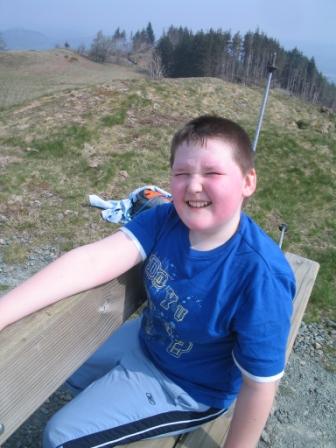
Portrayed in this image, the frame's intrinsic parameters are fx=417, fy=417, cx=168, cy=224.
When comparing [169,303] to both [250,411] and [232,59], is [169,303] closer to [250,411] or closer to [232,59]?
[250,411]

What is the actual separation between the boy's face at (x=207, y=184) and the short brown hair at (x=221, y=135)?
0.9 inches

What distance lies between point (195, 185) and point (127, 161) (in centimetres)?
651

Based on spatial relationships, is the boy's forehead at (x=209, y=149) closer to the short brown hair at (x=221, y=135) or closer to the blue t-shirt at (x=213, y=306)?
the short brown hair at (x=221, y=135)

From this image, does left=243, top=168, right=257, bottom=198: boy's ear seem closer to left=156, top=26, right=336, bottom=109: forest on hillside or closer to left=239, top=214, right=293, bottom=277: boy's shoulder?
left=239, top=214, right=293, bottom=277: boy's shoulder

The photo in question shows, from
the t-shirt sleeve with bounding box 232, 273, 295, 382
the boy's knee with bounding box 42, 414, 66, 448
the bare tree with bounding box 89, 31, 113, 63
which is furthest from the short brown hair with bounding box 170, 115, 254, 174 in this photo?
the bare tree with bounding box 89, 31, 113, 63

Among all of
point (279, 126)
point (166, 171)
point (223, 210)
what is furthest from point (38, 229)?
point (279, 126)

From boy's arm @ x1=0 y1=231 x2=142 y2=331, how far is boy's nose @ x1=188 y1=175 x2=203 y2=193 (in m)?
0.45

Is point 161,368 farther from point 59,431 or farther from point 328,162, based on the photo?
point 328,162

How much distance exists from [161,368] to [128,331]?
423 millimetres

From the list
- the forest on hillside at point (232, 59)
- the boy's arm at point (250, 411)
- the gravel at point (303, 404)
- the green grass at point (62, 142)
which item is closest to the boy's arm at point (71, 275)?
the boy's arm at point (250, 411)

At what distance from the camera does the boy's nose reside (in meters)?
1.58

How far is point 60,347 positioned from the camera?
1474 millimetres

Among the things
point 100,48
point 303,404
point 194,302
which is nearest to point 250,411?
point 194,302

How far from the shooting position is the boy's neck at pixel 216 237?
170 centimetres
